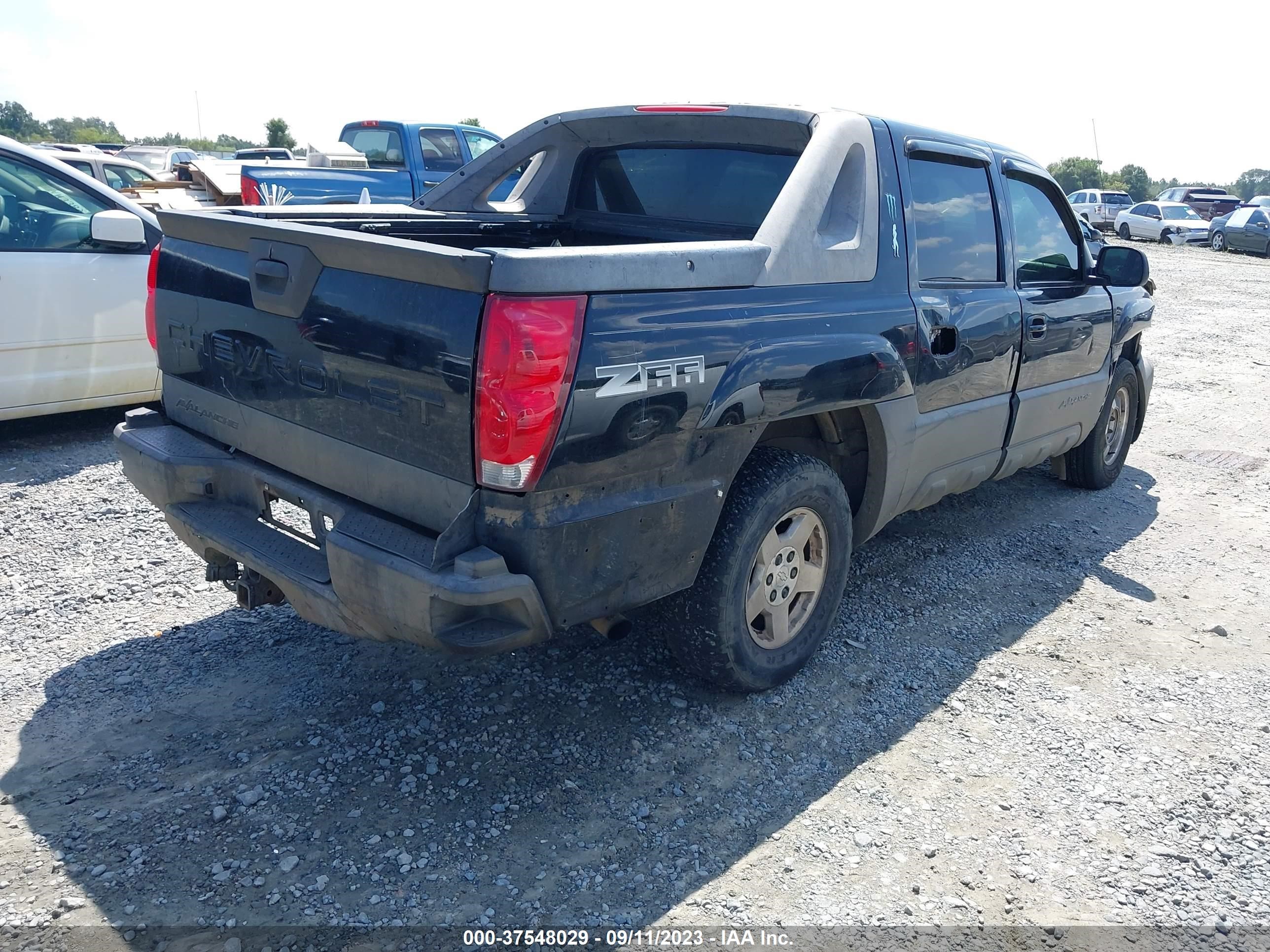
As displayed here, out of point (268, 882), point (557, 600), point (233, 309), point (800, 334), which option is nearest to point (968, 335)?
point (800, 334)

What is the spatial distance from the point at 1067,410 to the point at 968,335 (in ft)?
4.70

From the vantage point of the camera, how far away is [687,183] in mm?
4156

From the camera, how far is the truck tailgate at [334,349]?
8.57ft

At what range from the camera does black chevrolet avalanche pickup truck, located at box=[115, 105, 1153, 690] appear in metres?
2.62

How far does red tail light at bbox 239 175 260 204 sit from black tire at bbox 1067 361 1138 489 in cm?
→ 981

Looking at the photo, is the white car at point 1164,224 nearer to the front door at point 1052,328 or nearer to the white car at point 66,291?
the front door at point 1052,328

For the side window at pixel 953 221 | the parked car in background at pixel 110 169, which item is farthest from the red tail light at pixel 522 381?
the parked car in background at pixel 110 169

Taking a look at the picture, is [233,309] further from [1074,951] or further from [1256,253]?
[1256,253]

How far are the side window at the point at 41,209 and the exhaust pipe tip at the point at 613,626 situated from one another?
461 cm

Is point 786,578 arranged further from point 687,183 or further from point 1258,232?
point 1258,232

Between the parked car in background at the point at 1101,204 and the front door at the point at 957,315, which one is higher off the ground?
the parked car in background at the point at 1101,204

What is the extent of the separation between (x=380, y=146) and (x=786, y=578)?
12.3m

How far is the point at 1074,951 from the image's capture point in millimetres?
2562

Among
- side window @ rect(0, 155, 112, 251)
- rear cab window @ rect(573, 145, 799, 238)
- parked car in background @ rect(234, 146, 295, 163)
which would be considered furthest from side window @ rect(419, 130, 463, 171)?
rear cab window @ rect(573, 145, 799, 238)
